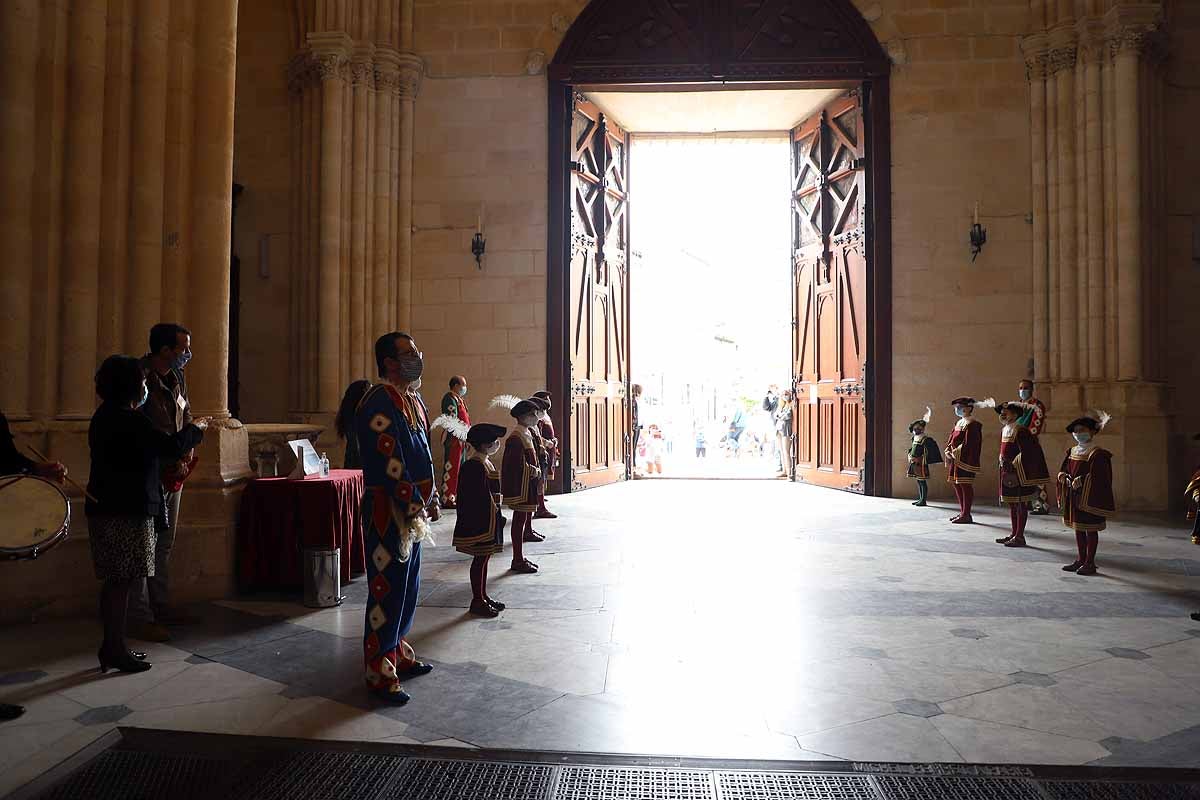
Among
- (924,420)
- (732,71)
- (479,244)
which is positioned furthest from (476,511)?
(732,71)

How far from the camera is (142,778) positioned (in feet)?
9.15

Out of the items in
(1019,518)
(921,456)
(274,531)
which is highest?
(921,456)

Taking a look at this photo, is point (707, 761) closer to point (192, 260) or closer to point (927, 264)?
point (192, 260)

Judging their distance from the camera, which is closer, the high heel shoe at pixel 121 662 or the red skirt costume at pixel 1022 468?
the high heel shoe at pixel 121 662

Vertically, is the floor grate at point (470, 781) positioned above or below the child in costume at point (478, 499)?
below

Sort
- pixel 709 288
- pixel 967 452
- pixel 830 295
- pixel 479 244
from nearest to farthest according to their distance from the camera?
pixel 967 452 → pixel 479 244 → pixel 830 295 → pixel 709 288

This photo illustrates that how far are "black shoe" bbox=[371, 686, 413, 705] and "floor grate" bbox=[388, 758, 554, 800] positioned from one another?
530mm

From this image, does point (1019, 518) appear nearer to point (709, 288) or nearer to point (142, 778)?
point (142, 778)

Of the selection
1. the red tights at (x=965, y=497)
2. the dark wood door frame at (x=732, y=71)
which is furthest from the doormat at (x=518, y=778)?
the dark wood door frame at (x=732, y=71)

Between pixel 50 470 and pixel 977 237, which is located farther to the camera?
pixel 977 237

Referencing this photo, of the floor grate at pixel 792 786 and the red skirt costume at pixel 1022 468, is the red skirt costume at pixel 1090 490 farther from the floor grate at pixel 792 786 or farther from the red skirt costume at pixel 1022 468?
the floor grate at pixel 792 786

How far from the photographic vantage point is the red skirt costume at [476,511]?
4.66 metres

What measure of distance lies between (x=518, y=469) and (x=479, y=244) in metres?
5.56

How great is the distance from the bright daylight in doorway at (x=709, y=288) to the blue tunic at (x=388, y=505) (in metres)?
19.6
